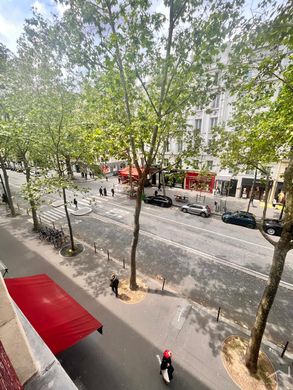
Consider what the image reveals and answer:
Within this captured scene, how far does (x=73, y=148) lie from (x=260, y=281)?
1398cm

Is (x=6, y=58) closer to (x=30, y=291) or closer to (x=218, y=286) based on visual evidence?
(x=30, y=291)

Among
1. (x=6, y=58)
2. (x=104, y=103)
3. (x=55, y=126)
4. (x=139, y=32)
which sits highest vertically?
(x=6, y=58)

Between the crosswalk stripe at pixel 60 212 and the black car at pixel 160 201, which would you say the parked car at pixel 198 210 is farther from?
the crosswalk stripe at pixel 60 212

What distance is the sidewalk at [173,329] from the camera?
634 cm

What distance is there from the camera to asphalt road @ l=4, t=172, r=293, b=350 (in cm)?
934

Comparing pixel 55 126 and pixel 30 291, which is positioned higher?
pixel 55 126

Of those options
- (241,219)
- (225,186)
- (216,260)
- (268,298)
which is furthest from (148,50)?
(225,186)

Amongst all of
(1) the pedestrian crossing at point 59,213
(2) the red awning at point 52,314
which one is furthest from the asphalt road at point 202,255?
(2) the red awning at point 52,314

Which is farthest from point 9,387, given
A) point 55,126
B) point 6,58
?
point 6,58

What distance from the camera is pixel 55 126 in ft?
35.6

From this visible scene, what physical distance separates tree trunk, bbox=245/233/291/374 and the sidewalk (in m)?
1.00

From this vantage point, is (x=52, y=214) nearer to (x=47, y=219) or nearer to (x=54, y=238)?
(x=47, y=219)

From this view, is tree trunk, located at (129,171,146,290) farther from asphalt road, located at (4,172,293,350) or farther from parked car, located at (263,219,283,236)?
parked car, located at (263,219,283,236)

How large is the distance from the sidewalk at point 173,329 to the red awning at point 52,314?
192 centimetres
